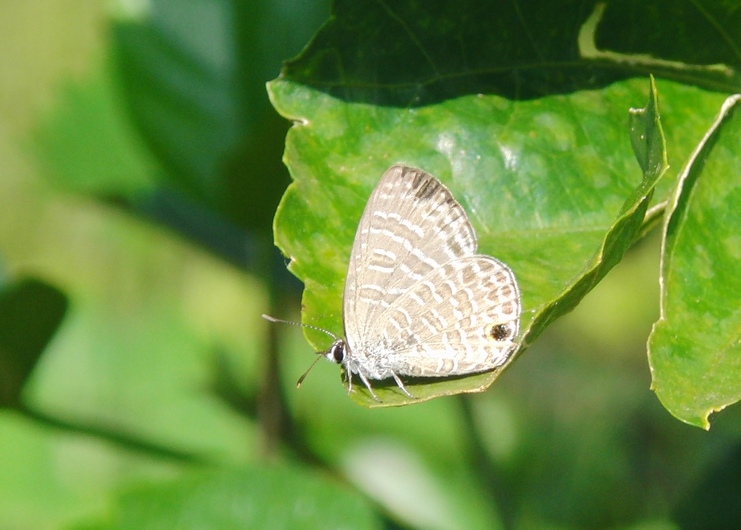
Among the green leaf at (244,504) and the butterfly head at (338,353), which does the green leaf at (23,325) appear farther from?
the butterfly head at (338,353)

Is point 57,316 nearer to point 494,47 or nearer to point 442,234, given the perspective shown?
point 442,234

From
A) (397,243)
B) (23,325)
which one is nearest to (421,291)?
(397,243)

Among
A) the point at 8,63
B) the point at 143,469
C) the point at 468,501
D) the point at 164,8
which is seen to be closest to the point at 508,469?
the point at 468,501

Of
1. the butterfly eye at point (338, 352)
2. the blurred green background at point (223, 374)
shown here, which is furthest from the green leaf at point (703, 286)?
the blurred green background at point (223, 374)

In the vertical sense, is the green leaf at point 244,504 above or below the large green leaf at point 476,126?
below

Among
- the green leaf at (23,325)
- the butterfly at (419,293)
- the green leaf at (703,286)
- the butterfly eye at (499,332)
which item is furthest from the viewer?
the green leaf at (23,325)

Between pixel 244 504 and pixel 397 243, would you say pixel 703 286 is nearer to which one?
pixel 397 243
